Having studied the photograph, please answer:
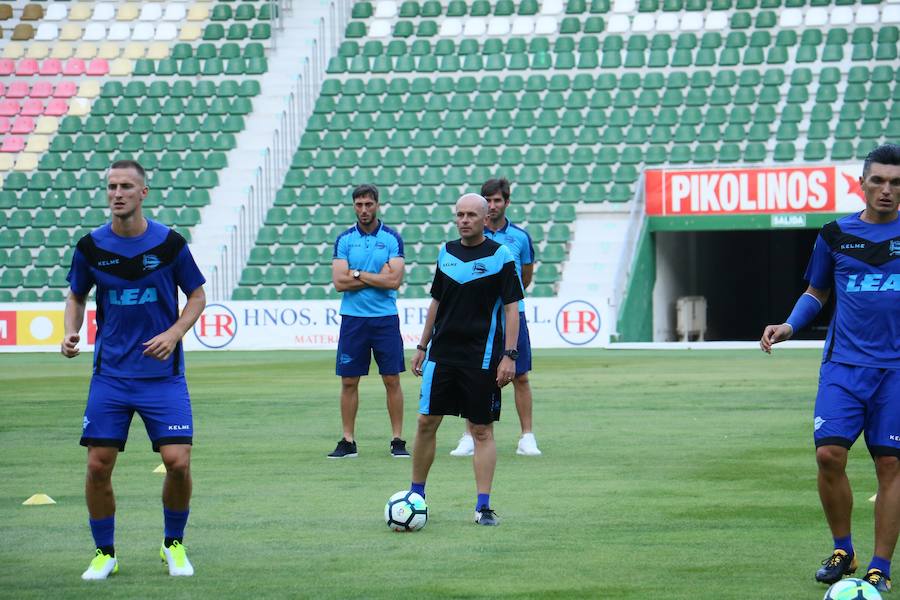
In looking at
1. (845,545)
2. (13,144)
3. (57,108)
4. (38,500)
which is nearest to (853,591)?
(845,545)

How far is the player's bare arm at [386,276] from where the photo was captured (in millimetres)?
12359

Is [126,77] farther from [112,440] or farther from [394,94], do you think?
[112,440]

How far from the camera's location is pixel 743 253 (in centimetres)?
3953

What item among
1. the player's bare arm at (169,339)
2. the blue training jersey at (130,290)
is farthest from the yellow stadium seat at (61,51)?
the player's bare arm at (169,339)

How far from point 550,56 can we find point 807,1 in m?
6.57

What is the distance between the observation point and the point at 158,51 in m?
39.0

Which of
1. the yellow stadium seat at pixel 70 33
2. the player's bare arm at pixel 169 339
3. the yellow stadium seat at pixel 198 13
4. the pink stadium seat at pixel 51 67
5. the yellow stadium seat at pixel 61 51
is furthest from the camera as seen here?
the yellow stadium seat at pixel 70 33

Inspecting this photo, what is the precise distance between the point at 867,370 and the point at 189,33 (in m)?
34.4

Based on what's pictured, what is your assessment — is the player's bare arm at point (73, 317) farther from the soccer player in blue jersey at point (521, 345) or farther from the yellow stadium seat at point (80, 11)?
the yellow stadium seat at point (80, 11)

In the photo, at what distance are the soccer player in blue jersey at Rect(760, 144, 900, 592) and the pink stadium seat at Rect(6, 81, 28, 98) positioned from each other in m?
34.7

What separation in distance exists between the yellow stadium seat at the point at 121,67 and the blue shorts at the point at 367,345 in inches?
1087

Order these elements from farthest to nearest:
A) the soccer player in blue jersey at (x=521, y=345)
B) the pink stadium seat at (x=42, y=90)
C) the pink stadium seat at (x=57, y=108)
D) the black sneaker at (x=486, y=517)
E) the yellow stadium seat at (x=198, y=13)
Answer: the yellow stadium seat at (x=198, y=13) → the pink stadium seat at (x=42, y=90) → the pink stadium seat at (x=57, y=108) → the soccer player in blue jersey at (x=521, y=345) → the black sneaker at (x=486, y=517)

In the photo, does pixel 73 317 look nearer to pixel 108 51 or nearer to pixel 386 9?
pixel 386 9

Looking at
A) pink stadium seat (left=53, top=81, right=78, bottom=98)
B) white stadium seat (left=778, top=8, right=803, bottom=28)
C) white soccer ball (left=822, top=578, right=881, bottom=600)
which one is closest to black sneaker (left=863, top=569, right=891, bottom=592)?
white soccer ball (left=822, top=578, right=881, bottom=600)
